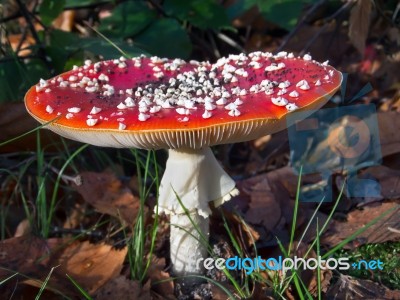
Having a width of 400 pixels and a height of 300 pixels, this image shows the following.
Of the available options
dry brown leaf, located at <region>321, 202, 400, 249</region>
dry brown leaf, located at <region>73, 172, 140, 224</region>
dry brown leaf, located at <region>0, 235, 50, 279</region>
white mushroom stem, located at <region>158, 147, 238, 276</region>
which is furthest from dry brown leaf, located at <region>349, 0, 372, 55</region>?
dry brown leaf, located at <region>0, 235, 50, 279</region>

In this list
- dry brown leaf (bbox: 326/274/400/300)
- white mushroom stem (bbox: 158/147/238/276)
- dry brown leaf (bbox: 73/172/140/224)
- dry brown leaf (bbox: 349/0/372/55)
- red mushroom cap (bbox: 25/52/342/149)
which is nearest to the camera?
red mushroom cap (bbox: 25/52/342/149)

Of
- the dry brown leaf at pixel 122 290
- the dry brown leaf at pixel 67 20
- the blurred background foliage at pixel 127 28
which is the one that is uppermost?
the blurred background foliage at pixel 127 28

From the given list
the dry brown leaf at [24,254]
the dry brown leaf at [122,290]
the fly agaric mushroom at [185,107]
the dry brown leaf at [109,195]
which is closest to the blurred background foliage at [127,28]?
the fly agaric mushroom at [185,107]

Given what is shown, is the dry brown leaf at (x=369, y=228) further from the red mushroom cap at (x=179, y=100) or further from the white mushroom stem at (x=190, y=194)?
the red mushroom cap at (x=179, y=100)

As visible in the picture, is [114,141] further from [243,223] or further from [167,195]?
[243,223]

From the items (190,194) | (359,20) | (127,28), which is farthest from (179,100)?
(127,28)

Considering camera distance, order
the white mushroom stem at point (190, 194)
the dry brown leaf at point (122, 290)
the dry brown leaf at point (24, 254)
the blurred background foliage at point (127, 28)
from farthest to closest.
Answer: the blurred background foliage at point (127, 28), the dry brown leaf at point (24, 254), the white mushroom stem at point (190, 194), the dry brown leaf at point (122, 290)

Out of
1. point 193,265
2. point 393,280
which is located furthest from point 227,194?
point 393,280

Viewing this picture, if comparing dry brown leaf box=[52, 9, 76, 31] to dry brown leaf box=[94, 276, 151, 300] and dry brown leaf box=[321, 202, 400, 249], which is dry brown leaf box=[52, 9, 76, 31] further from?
dry brown leaf box=[321, 202, 400, 249]
